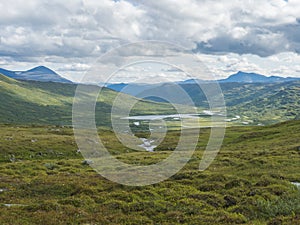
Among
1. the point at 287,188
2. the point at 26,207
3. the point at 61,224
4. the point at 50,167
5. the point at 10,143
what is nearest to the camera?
the point at 61,224

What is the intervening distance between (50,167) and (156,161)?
15998 millimetres

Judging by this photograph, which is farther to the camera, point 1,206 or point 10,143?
point 10,143

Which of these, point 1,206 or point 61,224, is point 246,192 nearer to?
point 61,224

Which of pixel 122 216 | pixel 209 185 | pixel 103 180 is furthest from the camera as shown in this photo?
pixel 103 180

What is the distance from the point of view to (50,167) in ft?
144

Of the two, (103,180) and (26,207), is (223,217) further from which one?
(103,180)

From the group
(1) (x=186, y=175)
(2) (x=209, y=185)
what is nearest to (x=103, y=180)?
(1) (x=186, y=175)

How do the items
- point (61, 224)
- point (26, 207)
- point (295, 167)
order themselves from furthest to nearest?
1. point (295, 167)
2. point (26, 207)
3. point (61, 224)

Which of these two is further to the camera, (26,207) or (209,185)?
(209,185)

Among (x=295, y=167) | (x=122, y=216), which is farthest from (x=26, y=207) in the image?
(x=295, y=167)

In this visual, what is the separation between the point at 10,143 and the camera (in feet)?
226

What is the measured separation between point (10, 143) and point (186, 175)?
4889cm

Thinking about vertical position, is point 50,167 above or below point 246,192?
below

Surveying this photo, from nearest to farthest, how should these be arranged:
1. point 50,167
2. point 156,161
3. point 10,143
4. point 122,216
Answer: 1. point 122,216
2. point 50,167
3. point 156,161
4. point 10,143
